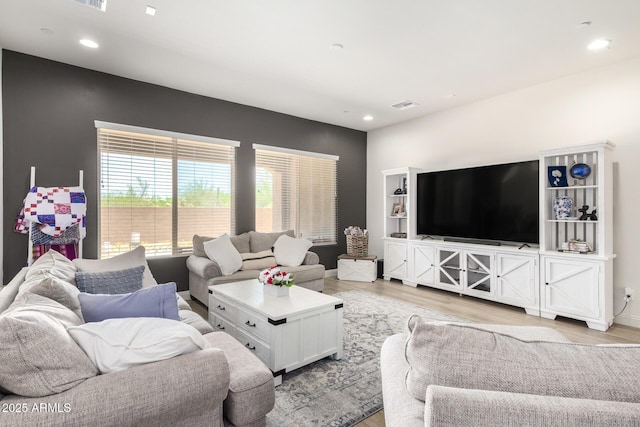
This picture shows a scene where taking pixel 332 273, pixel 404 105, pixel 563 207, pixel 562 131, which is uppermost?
pixel 404 105

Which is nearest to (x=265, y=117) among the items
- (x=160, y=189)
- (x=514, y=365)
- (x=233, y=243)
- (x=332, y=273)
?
(x=160, y=189)

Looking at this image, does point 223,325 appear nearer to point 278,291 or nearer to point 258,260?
point 278,291

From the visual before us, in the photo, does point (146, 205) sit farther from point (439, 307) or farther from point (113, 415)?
point (439, 307)

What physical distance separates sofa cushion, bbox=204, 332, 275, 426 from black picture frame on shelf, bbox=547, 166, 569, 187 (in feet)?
12.7

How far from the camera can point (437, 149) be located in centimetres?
532

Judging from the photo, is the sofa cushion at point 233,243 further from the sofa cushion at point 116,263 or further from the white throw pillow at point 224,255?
the sofa cushion at point 116,263

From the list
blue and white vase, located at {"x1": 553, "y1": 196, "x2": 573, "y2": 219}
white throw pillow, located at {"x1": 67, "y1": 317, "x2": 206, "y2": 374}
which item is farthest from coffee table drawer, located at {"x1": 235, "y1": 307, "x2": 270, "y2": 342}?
blue and white vase, located at {"x1": 553, "y1": 196, "x2": 573, "y2": 219}

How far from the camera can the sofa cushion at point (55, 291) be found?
5.20 feet

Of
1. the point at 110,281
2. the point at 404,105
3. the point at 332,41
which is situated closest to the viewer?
the point at 110,281

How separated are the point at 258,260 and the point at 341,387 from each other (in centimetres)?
248

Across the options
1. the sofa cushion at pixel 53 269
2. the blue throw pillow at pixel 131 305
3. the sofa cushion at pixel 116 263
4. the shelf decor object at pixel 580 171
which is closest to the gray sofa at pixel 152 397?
the blue throw pillow at pixel 131 305

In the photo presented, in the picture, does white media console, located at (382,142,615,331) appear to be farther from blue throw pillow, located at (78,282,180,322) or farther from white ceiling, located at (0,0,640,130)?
blue throw pillow, located at (78,282,180,322)

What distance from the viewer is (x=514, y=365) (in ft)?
2.86

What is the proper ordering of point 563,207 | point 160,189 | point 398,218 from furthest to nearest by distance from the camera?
point 398,218, point 160,189, point 563,207
